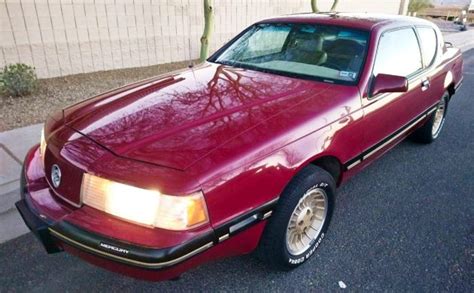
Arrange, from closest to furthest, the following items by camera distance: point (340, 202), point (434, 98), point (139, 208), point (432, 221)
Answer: point (139, 208) → point (432, 221) → point (340, 202) → point (434, 98)

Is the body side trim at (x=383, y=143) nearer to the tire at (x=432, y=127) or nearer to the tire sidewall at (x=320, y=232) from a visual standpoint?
the tire sidewall at (x=320, y=232)

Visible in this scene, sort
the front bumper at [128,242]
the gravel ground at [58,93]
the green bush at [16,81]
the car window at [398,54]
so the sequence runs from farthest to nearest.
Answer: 1. the green bush at [16,81]
2. the gravel ground at [58,93]
3. the car window at [398,54]
4. the front bumper at [128,242]

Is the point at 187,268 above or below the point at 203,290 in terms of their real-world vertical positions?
above

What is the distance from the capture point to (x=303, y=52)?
10.0 feet

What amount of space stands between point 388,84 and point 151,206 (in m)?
1.96

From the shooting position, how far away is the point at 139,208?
168 cm

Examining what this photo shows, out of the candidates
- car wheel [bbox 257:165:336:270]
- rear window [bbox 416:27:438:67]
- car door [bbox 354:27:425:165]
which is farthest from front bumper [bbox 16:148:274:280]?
rear window [bbox 416:27:438:67]

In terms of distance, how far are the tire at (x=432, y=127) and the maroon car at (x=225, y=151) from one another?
1.12 meters

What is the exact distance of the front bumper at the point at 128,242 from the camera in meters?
1.64

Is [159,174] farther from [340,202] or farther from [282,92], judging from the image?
[340,202]

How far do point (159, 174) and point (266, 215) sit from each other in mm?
679

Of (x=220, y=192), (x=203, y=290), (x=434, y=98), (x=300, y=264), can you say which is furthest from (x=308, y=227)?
(x=434, y=98)

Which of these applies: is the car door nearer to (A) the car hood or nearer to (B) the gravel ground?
(A) the car hood

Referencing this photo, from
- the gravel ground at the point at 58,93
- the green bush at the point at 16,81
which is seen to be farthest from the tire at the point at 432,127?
the green bush at the point at 16,81
